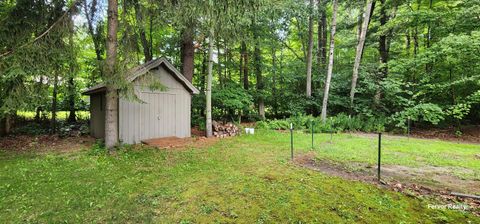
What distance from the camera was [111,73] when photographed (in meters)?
5.93

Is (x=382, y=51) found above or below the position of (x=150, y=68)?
above

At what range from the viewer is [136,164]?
5422 mm

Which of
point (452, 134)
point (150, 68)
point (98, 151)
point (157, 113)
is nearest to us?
point (98, 151)

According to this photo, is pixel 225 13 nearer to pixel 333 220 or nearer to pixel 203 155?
pixel 203 155

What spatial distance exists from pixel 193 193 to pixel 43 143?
7121mm

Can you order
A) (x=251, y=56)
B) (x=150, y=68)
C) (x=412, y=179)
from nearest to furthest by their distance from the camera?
(x=412, y=179) → (x=150, y=68) → (x=251, y=56)

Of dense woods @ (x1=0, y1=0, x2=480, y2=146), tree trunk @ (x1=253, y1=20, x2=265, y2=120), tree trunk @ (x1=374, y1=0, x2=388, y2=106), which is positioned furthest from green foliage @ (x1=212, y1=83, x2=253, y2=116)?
tree trunk @ (x1=374, y1=0, x2=388, y2=106)

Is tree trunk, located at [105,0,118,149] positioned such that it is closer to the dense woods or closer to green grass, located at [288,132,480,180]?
the dense woods

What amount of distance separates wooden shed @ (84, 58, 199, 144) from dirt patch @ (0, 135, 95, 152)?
3.22 feet

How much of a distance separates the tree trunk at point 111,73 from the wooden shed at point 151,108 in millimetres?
1002

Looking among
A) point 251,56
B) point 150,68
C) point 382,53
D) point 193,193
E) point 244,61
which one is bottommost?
point 193,193

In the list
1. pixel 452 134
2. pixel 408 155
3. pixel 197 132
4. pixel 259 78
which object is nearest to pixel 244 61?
pixel 259 78

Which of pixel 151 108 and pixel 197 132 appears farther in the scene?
pixel 197 132

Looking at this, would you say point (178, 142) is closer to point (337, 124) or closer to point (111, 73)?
point (111, 73)
